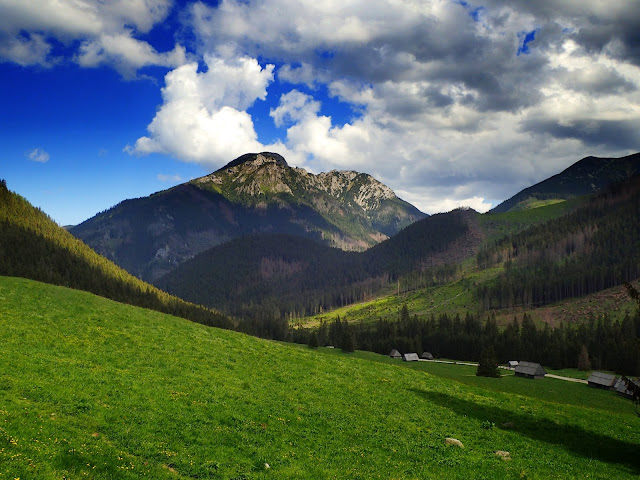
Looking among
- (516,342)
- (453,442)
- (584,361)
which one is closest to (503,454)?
(453,442)

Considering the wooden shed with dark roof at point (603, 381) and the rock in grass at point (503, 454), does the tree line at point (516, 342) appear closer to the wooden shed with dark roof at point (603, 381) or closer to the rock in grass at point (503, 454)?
the wooden shed with dark roof at point (603, 381)

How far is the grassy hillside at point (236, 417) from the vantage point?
20.7 m

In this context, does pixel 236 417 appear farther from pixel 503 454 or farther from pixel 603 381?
pixel 603 381

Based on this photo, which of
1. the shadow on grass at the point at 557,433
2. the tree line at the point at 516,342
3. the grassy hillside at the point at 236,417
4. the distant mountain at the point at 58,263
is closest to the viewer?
the grassy hillside at the point at 236,417

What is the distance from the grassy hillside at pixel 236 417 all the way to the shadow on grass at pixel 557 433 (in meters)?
0.17

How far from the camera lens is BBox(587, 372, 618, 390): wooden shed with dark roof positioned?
8950 cm

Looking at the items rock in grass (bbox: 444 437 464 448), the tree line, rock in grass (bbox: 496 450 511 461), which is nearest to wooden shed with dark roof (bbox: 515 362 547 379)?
the tree line

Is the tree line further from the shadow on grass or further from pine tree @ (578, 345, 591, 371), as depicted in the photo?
the shadow on grass

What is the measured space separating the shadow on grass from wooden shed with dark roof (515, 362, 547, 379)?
2970 inches

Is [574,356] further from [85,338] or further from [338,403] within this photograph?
[85,338]

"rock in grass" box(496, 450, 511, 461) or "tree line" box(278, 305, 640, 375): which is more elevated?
"rock in grass" box(496, 450, 511, 461)

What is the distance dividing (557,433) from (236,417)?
27.2m

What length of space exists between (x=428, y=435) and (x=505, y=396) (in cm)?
1946

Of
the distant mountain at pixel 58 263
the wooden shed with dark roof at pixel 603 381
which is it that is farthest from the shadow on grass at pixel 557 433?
the distant mountain at pixel 58 263
